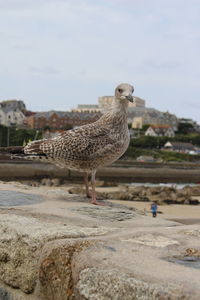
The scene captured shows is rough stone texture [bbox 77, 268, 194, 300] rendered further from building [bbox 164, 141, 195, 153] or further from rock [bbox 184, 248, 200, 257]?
building [bbox 164, 141, 195, 153]

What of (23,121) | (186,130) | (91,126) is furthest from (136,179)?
(186,130)

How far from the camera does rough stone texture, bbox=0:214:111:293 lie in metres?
2.62

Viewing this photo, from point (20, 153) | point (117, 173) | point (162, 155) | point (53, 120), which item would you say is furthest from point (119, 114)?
point (53, 120)

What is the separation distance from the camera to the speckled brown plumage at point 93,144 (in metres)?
4.79

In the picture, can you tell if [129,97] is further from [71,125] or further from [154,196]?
[71,125]

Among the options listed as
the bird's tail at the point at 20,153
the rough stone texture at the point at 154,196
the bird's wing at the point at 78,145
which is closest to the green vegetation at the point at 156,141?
the rough stone texture at the point at 154,196

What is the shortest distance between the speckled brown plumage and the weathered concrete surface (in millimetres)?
1362

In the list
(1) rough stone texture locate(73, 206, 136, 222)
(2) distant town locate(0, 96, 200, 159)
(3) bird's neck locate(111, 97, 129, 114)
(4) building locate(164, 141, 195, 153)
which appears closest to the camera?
(1) rough stone texture locate(73, 206, 136, 222)

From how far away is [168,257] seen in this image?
2.37 metres

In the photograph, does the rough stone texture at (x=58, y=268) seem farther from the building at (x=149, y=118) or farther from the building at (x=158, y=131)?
the building at (x=149, y=118)

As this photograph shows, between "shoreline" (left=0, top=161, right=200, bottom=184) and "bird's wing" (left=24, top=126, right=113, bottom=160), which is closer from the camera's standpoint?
"bird's wing" (left=24, top=126, right=113, bottom=160)

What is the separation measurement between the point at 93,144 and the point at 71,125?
331ft

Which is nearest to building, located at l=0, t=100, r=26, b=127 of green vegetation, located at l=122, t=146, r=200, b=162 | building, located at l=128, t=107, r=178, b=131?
green vegetation, located at l=122, t=146, r=200, b=162

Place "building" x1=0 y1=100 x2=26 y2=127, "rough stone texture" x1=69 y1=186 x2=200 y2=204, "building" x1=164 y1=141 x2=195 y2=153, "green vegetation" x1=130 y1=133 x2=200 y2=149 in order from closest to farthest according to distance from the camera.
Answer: "rough stone texture" x1=69 y1=186 x2=200 y2=204
"building" x1=0 y1=100 x2=26 y2=127
"green vegetation" x1=130 y1=133 x2=200 y2=149
"building" x1=164 y1=141 x2=195 y2=153
